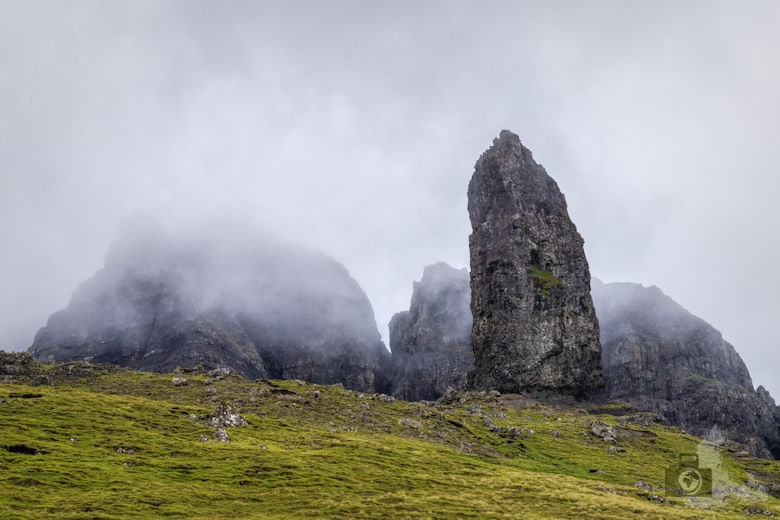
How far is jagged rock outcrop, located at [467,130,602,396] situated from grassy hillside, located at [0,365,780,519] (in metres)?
35.9

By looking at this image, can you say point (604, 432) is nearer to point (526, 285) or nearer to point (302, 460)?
point (526, 285)

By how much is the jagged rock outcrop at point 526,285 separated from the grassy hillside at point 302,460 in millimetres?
35868

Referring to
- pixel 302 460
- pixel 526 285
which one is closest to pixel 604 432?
pixel 526 285

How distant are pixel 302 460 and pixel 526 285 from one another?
91059 mm

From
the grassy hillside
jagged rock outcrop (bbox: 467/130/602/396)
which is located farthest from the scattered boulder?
jagged rock outcrop (bbox: 467/130/602/396)

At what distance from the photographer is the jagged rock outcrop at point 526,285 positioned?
12862cm

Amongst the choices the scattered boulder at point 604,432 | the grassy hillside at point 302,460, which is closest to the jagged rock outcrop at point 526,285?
the scattered boulder at point 604,432

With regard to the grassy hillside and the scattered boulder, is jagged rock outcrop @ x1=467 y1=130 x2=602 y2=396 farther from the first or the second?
the grassy hillside

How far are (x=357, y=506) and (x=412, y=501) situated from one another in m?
4.63

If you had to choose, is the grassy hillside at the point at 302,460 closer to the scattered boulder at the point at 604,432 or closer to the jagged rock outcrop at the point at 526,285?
the scattered boulder at the point at 604,432

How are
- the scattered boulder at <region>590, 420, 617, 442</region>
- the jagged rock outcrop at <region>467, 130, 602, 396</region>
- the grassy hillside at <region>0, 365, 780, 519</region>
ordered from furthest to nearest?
the jagged rock outcrop at <region>467, 130, 602, 396</region> < the scattered boulder at <region>590, 420, 617, 442</region> < the grassy hillside at <region>0, 365, 780, 519</region>

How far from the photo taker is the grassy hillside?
133 feet

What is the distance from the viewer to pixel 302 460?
52031 millimetres

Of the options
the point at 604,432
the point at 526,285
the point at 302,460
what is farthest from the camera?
the point at 526,285
